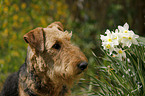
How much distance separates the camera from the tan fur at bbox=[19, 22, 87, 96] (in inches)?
93.3

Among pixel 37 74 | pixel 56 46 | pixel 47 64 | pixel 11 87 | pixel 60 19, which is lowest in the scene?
pixel 11 87

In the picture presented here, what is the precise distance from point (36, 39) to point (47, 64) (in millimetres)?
357

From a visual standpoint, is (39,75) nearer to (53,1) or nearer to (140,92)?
(140,92)

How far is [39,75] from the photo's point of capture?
246 centimetres

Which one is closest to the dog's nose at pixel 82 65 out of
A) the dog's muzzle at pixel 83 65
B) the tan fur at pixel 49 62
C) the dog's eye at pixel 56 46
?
the dog's muzzle at pixel 83 65

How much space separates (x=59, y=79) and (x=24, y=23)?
8.31 ft

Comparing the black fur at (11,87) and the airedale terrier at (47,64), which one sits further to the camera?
the black fur at (11,87)

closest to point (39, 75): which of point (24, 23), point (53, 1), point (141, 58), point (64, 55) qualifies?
point (64, 55)

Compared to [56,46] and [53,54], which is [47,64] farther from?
[56,46]

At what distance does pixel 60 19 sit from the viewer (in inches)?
214

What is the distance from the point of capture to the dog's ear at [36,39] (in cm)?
239

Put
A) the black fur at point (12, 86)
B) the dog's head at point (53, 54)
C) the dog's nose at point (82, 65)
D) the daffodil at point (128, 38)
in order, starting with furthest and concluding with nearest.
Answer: the black fur at point (12, 86) < the dog's head at point (53, 54) < the dog's nose at point (82, 65) < the daffodil at point (128, 38)

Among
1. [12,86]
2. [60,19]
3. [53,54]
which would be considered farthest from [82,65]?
[60,19]

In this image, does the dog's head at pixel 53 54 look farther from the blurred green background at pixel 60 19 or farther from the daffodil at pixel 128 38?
the blurred green background at pixel 60 19
